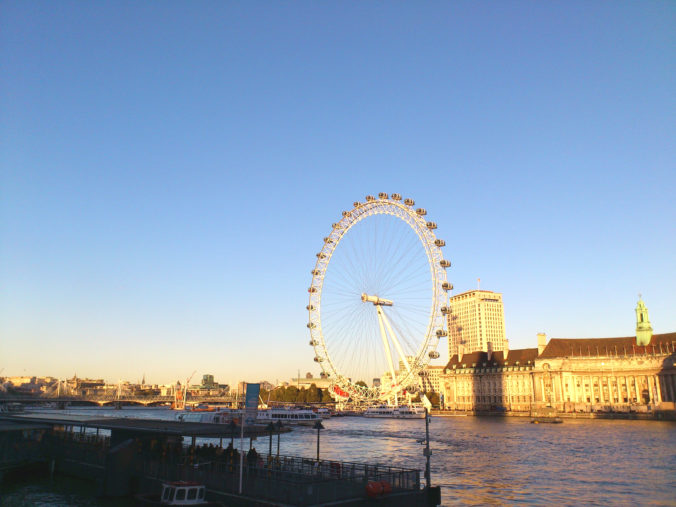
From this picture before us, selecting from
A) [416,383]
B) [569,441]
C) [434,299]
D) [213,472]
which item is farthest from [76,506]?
[416,383]

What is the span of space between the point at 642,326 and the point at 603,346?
1244 cm

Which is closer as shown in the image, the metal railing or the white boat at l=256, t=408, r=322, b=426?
the metal railing

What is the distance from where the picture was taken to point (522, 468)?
53969 mm

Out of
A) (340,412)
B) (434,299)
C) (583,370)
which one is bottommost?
(340,412)

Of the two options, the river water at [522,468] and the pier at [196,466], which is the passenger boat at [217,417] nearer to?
the river water at [522,468]

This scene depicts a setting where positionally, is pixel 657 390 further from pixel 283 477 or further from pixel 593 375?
pixel 283 477

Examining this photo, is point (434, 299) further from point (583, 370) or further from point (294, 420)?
point (583, 370)

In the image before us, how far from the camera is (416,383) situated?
125 m

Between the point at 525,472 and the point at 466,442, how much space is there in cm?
2981

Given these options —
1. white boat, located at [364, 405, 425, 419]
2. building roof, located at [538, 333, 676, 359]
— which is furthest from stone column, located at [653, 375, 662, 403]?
white boat, located at [364, 405, 425, 419]

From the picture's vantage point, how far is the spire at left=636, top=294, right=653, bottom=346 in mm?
166875

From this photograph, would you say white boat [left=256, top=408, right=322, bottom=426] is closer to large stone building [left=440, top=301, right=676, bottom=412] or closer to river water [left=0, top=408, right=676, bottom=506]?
river water [left=0, top=408, right=676, bottom=506]

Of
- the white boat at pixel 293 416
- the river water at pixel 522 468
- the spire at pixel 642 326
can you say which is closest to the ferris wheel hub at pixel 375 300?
the river water at pixel 522 468

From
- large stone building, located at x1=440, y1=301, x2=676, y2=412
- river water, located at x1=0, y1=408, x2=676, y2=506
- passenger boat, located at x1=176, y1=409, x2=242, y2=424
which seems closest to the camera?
river water, located at x1=0, y1=408, x2=676, y2=506
